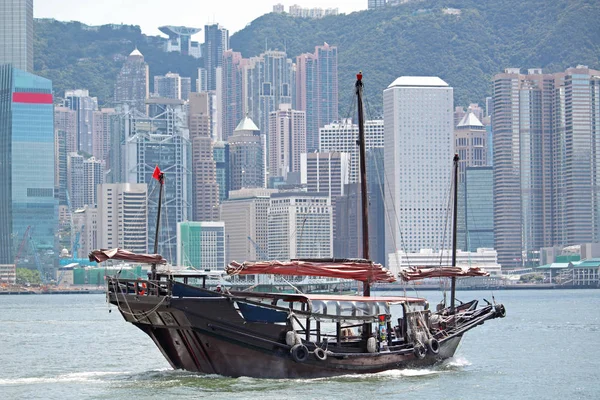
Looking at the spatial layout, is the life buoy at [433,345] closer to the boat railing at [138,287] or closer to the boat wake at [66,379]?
the boat railing at [138,287]

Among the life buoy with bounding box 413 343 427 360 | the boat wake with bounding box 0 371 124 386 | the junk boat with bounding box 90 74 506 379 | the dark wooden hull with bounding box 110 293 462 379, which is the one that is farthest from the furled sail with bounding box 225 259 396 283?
the boat wake with bounding box 0 371 124 386

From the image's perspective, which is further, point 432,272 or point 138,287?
point 432,272

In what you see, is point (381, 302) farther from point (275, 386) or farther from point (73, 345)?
point (73, 345)

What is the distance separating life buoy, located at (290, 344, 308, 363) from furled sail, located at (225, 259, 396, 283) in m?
3.93

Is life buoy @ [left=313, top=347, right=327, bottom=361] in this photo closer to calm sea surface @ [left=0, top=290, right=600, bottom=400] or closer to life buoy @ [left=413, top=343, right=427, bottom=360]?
calm sea surface @ [left=0, top=290, right=600, bottom=400]

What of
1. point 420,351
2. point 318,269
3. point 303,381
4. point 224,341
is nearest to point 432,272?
point 420,351

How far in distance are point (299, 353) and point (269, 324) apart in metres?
1.51

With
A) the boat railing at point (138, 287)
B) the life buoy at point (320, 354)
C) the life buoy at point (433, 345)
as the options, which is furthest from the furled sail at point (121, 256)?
the life buoy at point (433, 345)

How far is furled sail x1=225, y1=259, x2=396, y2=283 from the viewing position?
2121 inches

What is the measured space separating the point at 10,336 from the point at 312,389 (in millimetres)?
49212

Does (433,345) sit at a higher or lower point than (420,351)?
higher

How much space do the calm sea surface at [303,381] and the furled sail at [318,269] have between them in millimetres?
3981

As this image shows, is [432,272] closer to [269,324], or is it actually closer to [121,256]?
[269,324]

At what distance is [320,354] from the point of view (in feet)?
168
